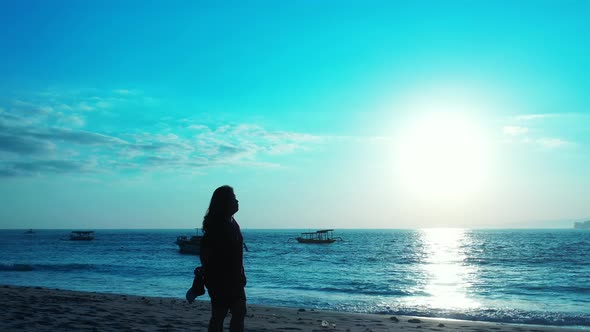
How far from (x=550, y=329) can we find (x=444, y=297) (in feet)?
31.4

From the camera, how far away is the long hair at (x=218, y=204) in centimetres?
561

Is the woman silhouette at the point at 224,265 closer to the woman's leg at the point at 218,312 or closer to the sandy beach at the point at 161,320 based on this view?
the woman's leg at the point at 218,312

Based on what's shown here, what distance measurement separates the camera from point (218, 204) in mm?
5629

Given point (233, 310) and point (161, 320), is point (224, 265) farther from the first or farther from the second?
point (161, 320)

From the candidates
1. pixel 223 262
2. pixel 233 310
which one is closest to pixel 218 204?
pixel 223 262

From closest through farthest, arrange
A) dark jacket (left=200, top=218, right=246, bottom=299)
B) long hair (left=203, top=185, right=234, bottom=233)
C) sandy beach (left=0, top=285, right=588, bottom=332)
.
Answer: dark jacket (left=200, top=218, right=246, bottom=299) < long hair (left=203, top=185, right=234, bottom=233) < sandy beach (left=0, top=285, right=588, bottom=332)

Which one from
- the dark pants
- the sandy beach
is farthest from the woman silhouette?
the sandy beach

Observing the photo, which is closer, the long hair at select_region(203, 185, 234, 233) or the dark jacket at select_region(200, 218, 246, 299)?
the dark jacket at select_region(200, 218, 246, 299)

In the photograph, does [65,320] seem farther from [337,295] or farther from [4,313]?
[337,295]

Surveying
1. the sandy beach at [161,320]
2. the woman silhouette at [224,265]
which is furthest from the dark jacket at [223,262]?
the sandy beach at [161,320]

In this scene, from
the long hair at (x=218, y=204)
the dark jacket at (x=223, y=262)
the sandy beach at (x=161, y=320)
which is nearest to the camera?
the dark jacket at (x=223, y=262)

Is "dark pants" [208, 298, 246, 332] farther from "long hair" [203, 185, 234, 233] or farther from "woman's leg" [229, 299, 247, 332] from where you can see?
"long hair" [203, 185, 234, 233]

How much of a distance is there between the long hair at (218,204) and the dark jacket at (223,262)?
0.29 ft

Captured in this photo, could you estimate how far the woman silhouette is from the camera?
Answer: 5.51 m
